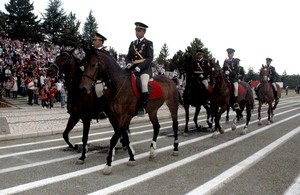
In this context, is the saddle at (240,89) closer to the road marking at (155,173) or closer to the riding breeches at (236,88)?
the riding breeches at (236,88)

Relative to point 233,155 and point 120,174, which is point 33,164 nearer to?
point 120,174

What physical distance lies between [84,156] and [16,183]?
1987mm

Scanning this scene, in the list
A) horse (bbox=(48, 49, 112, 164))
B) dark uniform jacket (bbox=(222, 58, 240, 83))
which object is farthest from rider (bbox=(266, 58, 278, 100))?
horse (bbox=(48, 49, 112, 164))

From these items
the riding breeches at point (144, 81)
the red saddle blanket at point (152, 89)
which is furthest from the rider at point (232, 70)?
the riding breeches at point (144, 81)

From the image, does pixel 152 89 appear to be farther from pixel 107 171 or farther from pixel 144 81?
pixel 107 171

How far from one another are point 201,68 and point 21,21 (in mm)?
66222

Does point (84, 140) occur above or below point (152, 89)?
below

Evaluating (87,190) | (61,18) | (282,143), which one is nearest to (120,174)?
(87,190)

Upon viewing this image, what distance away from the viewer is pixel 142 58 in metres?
8.55

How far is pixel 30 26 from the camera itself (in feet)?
234

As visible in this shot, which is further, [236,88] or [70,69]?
[236,88]

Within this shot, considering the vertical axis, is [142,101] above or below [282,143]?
above

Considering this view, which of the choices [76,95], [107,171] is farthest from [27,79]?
[107,171]

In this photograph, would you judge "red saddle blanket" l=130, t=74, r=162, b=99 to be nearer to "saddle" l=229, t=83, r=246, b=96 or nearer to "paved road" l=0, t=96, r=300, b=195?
"paved road" l=0, t=96, r=300, b=195
